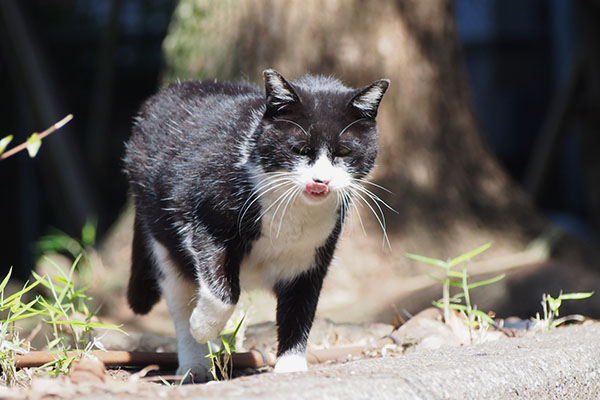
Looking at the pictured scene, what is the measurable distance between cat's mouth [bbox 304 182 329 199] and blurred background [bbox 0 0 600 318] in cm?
228

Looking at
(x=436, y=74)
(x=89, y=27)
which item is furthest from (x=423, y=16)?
(x=89, y=27)

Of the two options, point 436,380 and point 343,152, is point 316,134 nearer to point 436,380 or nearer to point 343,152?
Result: point 343,152

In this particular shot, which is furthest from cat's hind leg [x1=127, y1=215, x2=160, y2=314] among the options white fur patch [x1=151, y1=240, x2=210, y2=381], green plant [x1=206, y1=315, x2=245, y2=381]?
green plant [x1=206, y1=315, x2=245, y2=381]

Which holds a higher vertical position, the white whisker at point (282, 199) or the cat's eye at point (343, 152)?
the cat's eye at point (343, 152)

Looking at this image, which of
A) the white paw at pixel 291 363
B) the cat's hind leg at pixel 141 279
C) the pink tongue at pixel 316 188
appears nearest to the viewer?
the pink tongue at pixel 316 188

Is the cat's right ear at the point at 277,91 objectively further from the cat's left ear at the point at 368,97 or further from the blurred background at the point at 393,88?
the blurred background at the point at 393,88

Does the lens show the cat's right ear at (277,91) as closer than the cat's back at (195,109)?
Yes

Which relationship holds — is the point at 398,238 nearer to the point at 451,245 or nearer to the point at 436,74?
the point at 451,245

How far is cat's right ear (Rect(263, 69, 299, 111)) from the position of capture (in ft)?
7.79

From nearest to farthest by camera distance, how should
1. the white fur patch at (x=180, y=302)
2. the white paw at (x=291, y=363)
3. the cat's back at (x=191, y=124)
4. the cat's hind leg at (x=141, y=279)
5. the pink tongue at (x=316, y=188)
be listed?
the pink tongue at (x=316, y=188) < the white paw at (x=291, y=363) < the cat's back at (x=191, y=124) < the white fur patch at (x=180, y=302) < the cat's hind leg at (x=141, y=279)

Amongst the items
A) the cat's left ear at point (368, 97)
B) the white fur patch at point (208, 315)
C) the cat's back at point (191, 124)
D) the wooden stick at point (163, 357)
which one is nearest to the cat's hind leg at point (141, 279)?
the cat's back at point (191, 124)

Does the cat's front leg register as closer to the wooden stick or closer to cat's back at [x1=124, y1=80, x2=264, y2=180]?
the wooden stick

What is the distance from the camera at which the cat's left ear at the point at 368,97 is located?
2434 millimetres

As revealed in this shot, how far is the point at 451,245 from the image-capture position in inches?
194
